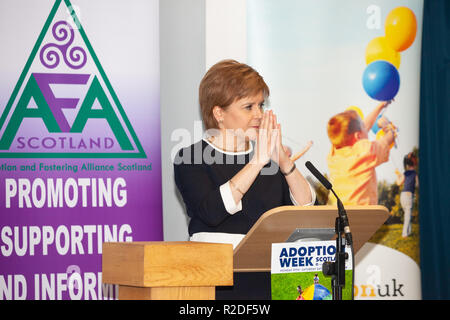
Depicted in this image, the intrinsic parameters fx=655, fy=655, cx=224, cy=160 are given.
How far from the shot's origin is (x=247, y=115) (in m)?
2.63

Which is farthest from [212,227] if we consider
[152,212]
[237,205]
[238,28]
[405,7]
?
[405,7]

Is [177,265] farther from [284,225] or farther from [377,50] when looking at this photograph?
[377,50]

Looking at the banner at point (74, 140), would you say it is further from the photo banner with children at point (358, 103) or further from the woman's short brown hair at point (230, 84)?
the woman's short brown hair at point (230, 84)

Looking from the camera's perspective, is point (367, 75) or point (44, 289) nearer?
point (44, 289)

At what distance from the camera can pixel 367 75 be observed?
4.47 meters

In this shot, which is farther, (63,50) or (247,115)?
(63,50)

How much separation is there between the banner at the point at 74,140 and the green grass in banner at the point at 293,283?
196 centimetres

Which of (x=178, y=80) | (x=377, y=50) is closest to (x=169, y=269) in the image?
(x=178, y=80)

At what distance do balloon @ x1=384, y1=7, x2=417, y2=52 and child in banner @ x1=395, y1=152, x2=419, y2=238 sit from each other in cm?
76

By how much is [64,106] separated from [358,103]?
195 cm

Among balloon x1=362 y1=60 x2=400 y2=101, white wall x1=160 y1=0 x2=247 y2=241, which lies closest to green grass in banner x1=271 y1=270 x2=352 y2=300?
white wall x1=160 y1=0 x2=247 y2=241
